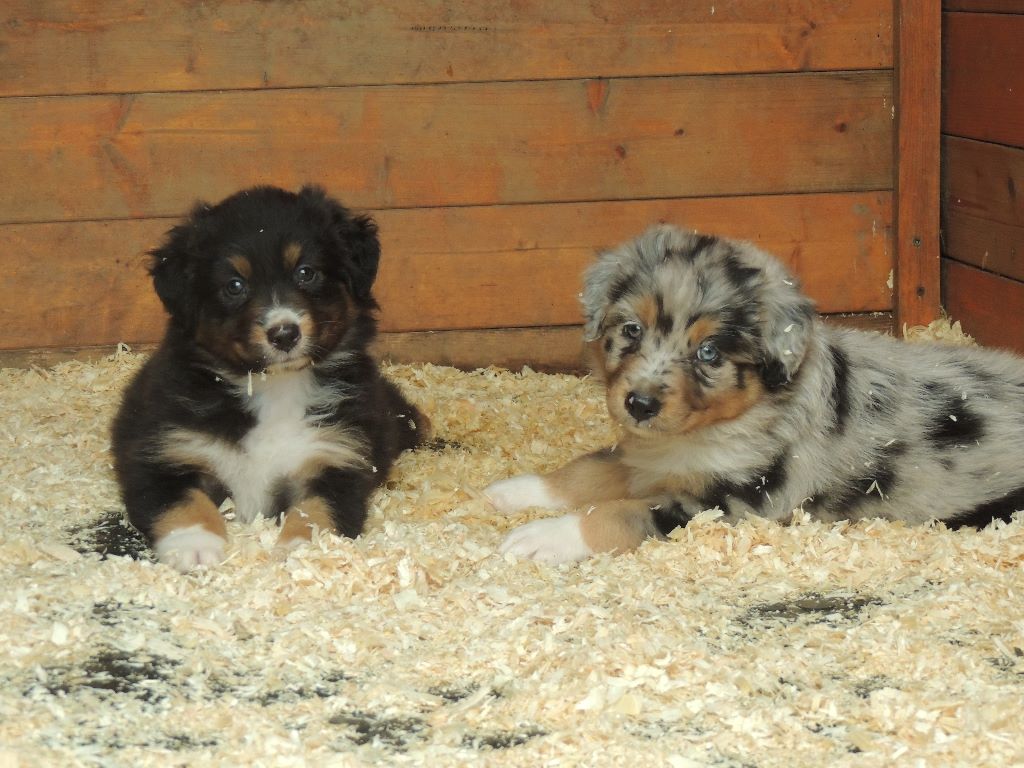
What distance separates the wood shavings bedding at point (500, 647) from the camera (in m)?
3.21

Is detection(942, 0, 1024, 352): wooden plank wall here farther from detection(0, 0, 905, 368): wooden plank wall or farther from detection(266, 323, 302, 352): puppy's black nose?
detection(266, 323, 302, 352): puppy's black nose

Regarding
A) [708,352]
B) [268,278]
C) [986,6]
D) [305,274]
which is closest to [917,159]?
[986,6]

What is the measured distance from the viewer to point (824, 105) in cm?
675

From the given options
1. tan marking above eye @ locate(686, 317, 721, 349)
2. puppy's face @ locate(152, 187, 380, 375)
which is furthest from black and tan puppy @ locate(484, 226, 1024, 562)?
puppy's face @ locate(152, 187, 380, 375)

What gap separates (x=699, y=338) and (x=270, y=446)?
5.18ft

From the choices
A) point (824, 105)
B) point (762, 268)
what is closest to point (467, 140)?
point (824, 105)

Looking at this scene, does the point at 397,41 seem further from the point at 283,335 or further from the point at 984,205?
the point at 984,205

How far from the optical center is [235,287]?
4594 mm

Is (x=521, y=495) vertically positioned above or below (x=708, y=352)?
below

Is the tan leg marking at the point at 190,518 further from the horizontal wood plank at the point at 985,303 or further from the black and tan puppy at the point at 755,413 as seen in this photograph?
the horizontal wood plank at the point at 985,303

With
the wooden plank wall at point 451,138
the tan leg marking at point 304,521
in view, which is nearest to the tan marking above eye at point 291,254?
the tan leg marking at point 304,521

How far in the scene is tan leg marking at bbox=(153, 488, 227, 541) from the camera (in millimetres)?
4480

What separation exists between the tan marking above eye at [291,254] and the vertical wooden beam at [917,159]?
3.59 meters

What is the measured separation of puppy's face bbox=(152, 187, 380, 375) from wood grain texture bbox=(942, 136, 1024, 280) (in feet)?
10.7
